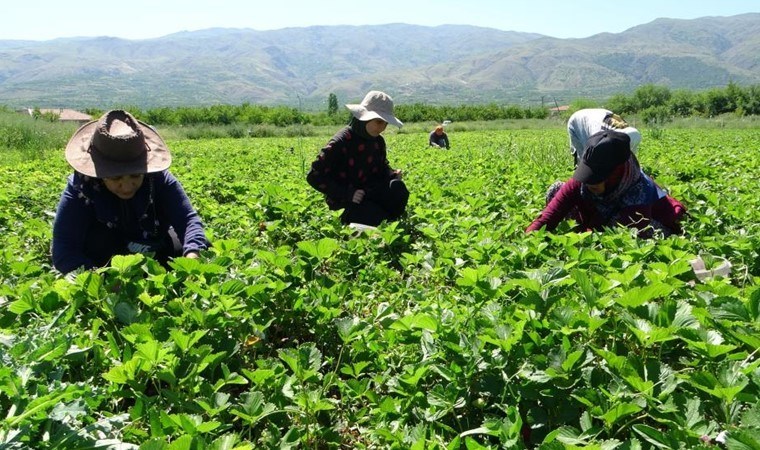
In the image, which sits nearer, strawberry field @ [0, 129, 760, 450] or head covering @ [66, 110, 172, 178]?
strawberry field @ [0, 129, 760, 450]

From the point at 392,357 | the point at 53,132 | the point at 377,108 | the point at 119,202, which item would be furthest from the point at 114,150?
the point at 53,132

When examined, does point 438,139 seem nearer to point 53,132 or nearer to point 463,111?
point 53,132

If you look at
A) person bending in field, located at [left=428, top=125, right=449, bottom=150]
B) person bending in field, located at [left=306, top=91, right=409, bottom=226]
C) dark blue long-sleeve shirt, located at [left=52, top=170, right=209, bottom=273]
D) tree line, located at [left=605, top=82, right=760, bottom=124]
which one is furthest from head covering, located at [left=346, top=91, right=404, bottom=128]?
tree line, located at [left=605, top=82, right=760, bottom=124]

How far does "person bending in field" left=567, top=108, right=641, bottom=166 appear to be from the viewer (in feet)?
14.1

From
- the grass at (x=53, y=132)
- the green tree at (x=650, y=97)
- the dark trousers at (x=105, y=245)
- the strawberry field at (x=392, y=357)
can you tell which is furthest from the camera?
the green tree at (x=650, y=97)

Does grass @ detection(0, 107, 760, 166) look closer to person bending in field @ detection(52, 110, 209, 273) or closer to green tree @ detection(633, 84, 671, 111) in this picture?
person bending in field @ detection(52, 110, 209, 273)

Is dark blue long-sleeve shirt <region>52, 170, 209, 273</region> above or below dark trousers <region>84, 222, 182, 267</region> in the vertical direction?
above

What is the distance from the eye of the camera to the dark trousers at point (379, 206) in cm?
509

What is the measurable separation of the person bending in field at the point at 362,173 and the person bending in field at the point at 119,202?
175 cm

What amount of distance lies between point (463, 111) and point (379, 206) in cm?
5393

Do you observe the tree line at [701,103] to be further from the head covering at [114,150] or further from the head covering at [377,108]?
the head covering at [114,150]

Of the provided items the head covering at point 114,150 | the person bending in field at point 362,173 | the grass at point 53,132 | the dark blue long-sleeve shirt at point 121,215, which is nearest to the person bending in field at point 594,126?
the person bending in field at point 362,173

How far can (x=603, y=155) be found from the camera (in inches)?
141

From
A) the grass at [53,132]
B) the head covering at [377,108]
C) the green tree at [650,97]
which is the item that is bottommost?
the grass at [53,132]
